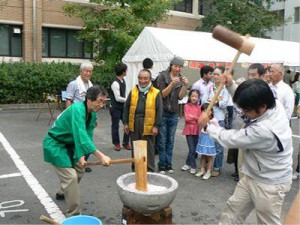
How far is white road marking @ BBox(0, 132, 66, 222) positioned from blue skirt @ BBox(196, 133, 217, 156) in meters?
2.34

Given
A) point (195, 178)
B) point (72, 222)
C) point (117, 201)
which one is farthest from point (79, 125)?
point (195, 178)

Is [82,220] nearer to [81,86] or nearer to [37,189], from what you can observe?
[37,189]

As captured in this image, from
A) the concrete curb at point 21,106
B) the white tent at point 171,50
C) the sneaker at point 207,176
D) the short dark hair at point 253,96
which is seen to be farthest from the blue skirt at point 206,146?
the concrete curb at point 21,106

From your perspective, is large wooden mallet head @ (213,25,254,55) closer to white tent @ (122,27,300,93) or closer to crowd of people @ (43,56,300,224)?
crowd of people @ (43,56,300,224)

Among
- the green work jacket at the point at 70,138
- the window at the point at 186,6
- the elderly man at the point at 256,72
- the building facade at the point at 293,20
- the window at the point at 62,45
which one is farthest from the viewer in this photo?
the building facade at the point at 293,20

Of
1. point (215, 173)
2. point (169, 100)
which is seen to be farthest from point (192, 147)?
point (169, 100)

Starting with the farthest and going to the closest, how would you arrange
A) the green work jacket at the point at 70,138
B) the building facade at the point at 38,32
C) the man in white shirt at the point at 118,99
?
the building facade at the point at 38,32 → the man in white shirt at the point at 118,99 → the green work jacket at the point at 70,138

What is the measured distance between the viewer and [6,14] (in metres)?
14.4

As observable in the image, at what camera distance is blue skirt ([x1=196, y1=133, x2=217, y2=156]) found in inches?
207

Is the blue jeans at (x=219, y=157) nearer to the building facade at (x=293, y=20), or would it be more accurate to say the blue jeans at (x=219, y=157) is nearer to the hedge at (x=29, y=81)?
the hedge at (x=29, y=81)

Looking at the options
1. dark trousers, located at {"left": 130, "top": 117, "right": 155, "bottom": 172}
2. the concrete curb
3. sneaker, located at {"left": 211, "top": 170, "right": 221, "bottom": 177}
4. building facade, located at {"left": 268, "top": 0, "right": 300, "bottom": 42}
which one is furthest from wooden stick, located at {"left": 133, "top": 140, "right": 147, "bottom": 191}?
building facade, located at {"left": 268, "top": 0, "right": 300, "bottom": 42}

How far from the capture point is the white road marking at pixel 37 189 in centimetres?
384

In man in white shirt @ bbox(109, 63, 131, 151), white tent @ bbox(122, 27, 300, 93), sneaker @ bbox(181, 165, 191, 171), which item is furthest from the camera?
white tent @ bbox(122, 27, 300, 93)

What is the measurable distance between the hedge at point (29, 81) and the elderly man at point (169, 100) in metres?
7.66
